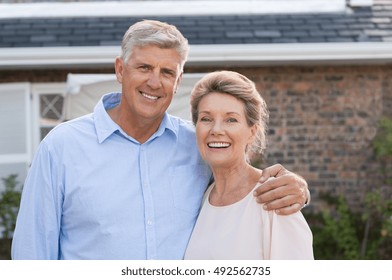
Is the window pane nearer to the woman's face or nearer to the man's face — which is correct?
the man's face

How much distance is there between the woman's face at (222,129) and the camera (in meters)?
3.27

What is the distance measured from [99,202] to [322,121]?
607 centimetres

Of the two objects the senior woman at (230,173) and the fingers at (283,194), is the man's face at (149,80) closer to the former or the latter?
the senior woman at (230,173)

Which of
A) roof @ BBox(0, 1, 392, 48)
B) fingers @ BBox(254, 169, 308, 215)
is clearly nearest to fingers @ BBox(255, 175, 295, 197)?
fingers @ BBox(254, 169, 308, 215)

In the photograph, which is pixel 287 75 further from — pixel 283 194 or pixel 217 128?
pixel 283 194

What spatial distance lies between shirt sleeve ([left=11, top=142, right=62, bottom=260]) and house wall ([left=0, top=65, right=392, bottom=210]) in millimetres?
5776

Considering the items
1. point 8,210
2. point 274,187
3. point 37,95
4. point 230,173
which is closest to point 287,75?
point 37,95

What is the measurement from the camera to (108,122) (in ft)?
11.1

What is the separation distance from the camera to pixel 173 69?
339 centimetres

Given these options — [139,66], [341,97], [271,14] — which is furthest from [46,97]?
[139,66]

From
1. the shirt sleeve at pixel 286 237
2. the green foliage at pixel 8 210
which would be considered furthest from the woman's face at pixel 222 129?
the green foliage at pixel 8 210

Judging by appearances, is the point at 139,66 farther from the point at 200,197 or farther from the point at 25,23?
the point at 25,23

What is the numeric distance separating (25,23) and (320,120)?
3524mm
